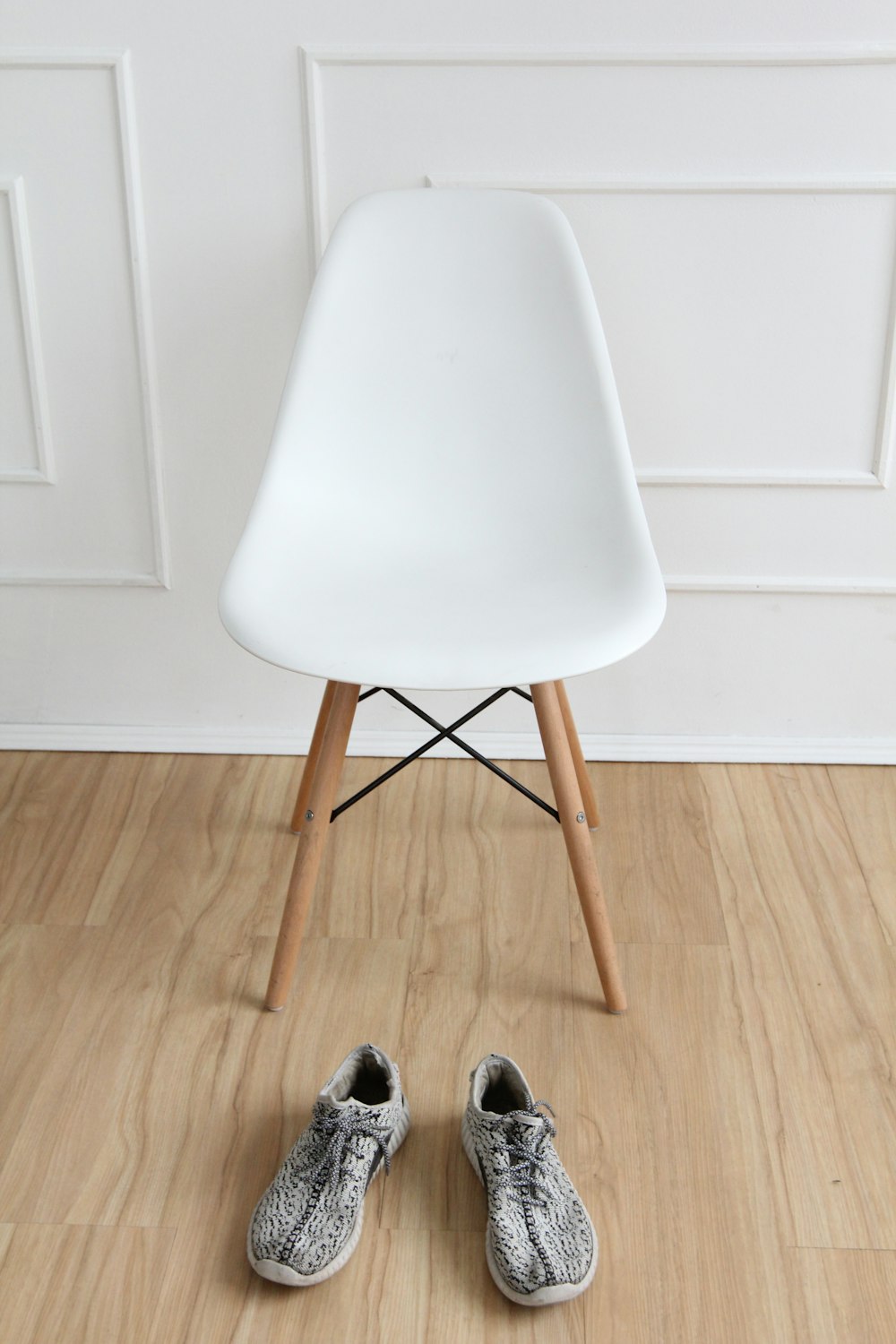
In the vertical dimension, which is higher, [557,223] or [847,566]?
[557,223]

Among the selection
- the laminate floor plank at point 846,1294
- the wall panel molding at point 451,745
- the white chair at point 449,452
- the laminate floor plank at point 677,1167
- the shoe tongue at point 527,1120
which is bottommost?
the laminate floor plank at point 846,1294

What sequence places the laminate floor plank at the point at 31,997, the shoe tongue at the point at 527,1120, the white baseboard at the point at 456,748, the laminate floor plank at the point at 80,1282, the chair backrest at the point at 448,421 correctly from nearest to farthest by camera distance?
the laminate floor plank at the point at 80,1282
the shoe tongue at the point at 527,1120
the laminate floor plank at the point at 31,997
the chair backrest at the point at 448,421
the white baseboard at the point at 456,748

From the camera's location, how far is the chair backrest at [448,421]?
4.45ft

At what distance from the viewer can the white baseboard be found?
6.00 feet

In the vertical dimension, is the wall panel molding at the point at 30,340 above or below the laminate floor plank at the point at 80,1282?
above

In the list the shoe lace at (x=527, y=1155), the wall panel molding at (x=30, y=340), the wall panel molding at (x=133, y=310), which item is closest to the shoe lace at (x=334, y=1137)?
the shoe lace at (x=527, y=1155)

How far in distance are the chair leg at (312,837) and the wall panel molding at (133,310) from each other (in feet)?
1.99

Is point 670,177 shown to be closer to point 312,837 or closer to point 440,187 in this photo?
point 440,187

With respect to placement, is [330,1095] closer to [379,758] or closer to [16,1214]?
[16,1214]

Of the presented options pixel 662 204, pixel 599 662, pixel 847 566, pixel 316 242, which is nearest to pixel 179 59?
pixel 316 242

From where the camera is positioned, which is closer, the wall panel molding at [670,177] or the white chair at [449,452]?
the white chair at [449,452]

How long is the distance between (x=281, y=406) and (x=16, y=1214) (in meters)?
0.88

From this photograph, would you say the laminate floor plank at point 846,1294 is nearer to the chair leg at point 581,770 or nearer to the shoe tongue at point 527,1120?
the shoe tongue at point 527,1120

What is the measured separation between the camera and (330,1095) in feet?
3.76
